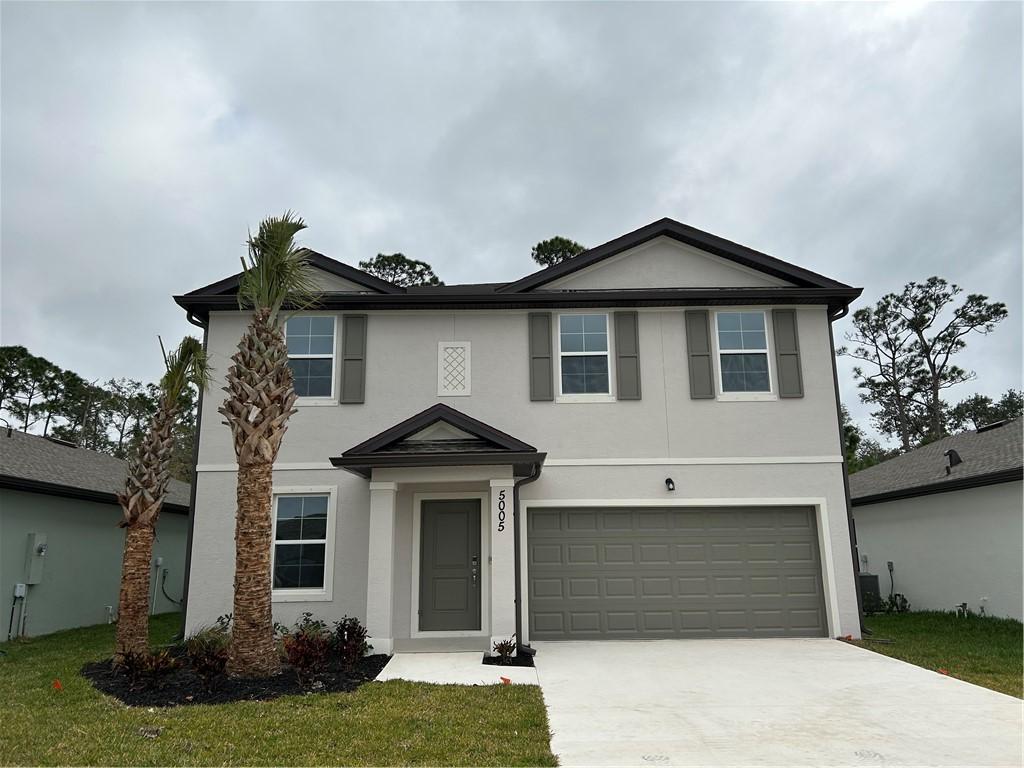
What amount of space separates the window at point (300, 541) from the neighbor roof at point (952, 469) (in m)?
11.4

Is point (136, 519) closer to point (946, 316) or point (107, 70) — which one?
point (107, 70)

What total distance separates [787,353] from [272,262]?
8.39 metres

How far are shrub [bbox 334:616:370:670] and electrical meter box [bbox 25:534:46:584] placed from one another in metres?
6.53

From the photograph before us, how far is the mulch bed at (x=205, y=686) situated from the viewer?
6811mm

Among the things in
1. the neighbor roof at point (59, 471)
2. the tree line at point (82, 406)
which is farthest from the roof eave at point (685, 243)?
the tree line at point (82, 406)

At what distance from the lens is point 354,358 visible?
1140cm

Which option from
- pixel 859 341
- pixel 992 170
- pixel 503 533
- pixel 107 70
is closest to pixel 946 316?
pixel 859 341

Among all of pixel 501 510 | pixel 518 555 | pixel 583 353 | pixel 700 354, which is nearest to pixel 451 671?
pixel 501 510

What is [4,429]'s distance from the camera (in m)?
14.6

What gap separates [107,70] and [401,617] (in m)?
10.9

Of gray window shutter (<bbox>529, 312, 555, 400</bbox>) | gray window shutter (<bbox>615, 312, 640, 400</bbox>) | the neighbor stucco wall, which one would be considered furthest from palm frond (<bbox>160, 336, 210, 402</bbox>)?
the neighbor stucco wall

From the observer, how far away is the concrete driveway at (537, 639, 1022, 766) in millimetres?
5270

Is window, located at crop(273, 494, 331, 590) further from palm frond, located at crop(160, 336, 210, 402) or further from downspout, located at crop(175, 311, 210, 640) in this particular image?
palm frond, located at crop(160, 336, 210, 402)

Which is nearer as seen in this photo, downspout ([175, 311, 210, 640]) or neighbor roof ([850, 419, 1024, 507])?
downspout ([175, 311, 210, 640])
